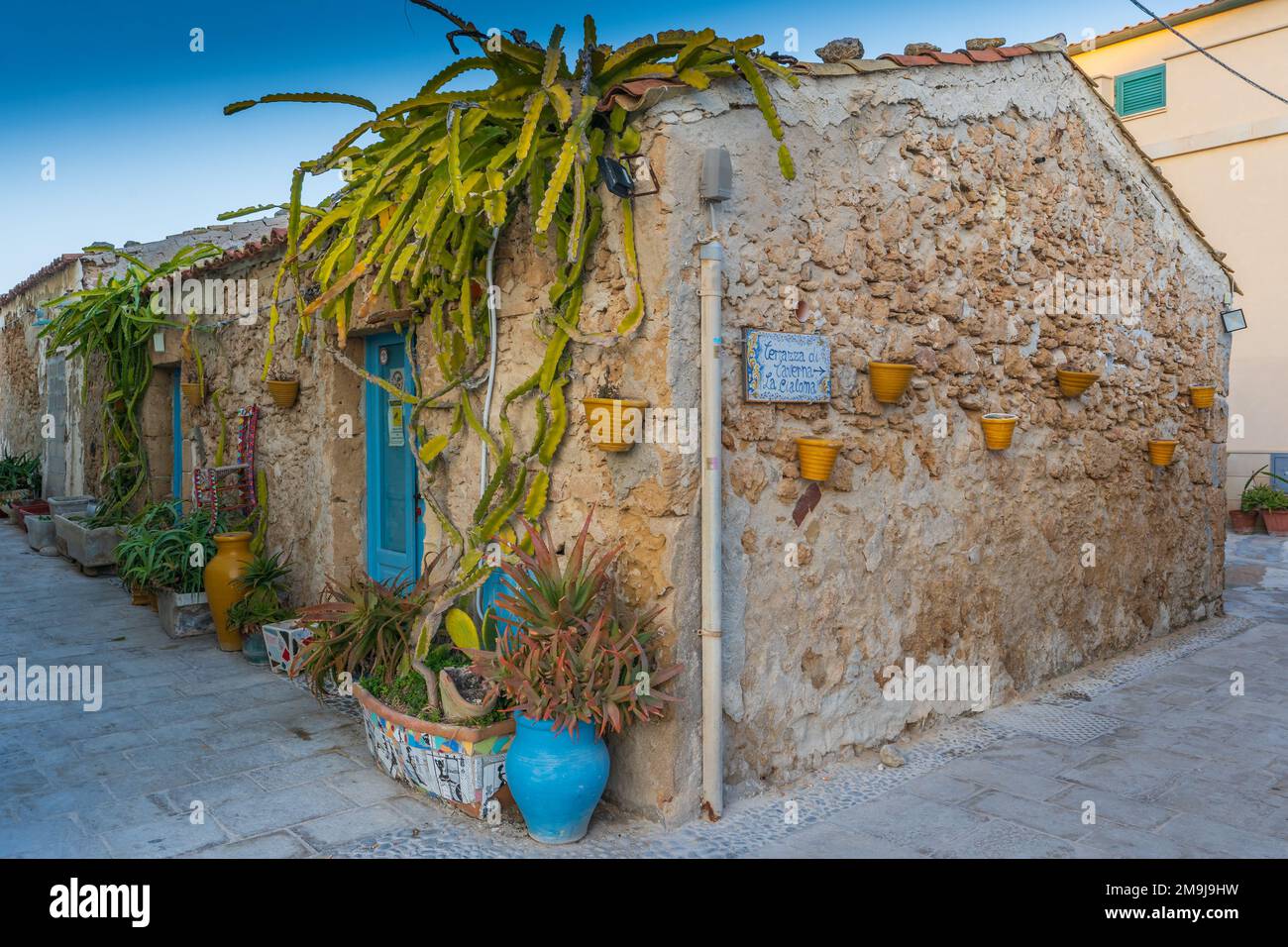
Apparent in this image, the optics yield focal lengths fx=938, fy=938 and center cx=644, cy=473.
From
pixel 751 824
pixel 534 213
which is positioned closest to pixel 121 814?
pixel 751 824

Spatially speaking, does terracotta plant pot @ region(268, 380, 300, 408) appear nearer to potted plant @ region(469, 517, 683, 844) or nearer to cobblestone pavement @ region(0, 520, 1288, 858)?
cobblestone pavement @ region(0, 520, 1288, 858)

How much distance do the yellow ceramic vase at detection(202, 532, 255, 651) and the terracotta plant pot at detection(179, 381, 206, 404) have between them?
1.87 m

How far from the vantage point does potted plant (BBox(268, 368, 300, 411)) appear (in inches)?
239

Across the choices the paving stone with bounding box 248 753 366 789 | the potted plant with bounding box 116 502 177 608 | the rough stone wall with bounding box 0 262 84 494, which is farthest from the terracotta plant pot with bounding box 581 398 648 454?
the rough stone wall with bounding box 0 262 84 494

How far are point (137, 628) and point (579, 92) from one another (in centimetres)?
521

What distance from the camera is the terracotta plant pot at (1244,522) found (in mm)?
11352

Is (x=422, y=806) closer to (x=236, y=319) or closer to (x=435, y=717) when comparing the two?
(x=435, y=717)

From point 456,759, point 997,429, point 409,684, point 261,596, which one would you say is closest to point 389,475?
point 261,596

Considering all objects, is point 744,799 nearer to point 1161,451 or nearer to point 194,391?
point 1161,451

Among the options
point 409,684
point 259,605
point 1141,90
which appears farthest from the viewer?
point 1141,90

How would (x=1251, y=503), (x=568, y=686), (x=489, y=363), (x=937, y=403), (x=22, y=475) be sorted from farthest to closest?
(x=22, y=475)
(x=1251, y=503)
(x=937, y=403)
(x=489, y=363)
(x=568, y=686)

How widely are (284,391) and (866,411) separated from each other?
3.80m

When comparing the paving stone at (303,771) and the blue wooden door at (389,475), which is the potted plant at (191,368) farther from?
the paving stone at (303,771)

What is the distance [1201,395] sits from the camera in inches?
275
